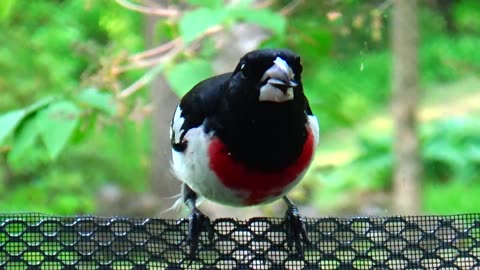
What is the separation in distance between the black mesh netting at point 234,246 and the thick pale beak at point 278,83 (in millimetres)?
264

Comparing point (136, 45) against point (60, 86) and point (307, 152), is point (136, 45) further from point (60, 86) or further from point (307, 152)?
point (307, 152)

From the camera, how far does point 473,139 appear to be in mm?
7320

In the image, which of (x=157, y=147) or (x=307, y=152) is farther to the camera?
(x=157, y=147)

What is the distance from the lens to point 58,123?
8.09 ft

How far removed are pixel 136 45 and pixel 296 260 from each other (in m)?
7.41

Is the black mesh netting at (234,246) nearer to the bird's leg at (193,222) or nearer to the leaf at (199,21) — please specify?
the bird's leg at (193,222)

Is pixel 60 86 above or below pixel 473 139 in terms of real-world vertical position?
below

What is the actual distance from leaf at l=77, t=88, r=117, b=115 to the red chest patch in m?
0.62

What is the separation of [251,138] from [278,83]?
0.24 m

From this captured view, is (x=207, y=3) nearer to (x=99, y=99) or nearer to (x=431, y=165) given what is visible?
(x=99, y=99)

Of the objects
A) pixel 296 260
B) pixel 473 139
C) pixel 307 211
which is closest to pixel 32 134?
pixel 296 260

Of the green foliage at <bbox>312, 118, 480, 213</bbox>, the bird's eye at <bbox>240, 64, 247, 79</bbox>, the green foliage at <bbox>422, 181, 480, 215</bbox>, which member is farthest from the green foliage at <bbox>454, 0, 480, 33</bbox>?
the bird's eye at <bbox>240, 64, 247, 79</bbox>

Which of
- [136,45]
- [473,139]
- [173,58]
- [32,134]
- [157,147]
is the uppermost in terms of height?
[173,58]

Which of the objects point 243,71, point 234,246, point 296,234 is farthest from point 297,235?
point 243,71
